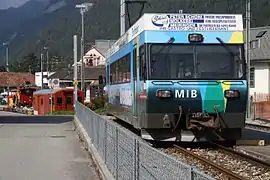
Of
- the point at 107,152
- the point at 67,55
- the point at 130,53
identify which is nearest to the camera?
the point at 107,152

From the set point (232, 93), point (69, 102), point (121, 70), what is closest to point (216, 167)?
point (232, 93)

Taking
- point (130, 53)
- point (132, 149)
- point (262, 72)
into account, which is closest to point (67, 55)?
point (262, 72)

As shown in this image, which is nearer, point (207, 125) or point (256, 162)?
point (256, 162)

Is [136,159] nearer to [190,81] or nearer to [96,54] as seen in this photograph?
[190,81]

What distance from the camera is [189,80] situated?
685 inches

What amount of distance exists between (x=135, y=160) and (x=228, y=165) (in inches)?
264

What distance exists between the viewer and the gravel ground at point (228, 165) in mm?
13062

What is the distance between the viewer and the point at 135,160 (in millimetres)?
8469

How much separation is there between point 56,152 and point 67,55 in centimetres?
16133

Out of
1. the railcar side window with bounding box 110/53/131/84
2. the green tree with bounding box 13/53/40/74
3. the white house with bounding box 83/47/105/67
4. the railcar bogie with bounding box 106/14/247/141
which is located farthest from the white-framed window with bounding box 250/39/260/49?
the green tree with bounding box 13/53/40/74

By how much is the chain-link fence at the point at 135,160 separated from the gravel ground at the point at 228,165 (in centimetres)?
225

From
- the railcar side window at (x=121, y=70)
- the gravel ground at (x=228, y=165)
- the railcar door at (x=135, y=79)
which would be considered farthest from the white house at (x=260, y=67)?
the gravel ground at (x=228, y=165)

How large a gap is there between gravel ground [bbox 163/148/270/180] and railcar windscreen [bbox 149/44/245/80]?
6.72 feet

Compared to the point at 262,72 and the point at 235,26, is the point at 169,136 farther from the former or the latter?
the point at 262,72
